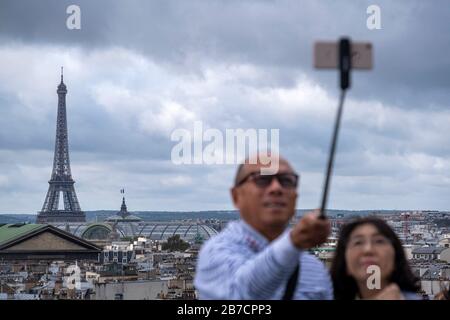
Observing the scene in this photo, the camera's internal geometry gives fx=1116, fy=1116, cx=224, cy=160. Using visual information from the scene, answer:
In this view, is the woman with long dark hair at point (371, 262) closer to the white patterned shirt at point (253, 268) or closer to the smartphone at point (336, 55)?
the white patterned shirt at point (253, 268)

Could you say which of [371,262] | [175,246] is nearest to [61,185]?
[175,246]

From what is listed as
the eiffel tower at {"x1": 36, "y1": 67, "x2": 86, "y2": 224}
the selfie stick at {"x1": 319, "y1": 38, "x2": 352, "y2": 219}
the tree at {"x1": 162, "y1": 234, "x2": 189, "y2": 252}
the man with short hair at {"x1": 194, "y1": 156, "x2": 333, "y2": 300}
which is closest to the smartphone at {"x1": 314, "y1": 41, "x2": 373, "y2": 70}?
the selfie stick at {"x1": 319, "y1": 38, "x2": 352, "y2": 219}

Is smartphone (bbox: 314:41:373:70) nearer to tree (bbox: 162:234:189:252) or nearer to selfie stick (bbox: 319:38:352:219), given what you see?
selfie stick (bbox: 319:38:352:219)

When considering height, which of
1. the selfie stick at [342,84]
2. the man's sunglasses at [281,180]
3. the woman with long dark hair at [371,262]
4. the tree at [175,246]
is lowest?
the tree at [175,246]

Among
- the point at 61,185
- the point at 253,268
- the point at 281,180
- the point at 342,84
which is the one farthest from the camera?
the point at 61,185

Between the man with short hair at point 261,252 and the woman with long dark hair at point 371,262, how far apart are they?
11 cm

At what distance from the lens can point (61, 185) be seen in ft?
267

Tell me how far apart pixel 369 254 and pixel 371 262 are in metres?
0.02

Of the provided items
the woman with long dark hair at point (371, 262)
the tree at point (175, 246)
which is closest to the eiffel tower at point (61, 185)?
the tree at point (175, 246)

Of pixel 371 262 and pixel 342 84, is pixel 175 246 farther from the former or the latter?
pixel 342 84

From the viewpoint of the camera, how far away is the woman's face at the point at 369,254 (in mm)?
2447

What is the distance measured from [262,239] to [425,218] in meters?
103
